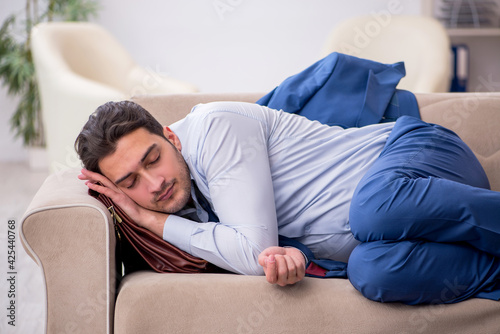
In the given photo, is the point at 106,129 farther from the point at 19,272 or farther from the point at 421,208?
the point at 19,272

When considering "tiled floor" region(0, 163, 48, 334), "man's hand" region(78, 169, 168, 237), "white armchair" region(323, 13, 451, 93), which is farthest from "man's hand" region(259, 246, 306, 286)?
"white armchair" region(323, 13, 451, 93)

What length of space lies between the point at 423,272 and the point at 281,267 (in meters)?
0.31

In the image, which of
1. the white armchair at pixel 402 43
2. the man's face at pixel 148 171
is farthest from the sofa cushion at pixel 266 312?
the white armchair at pixel 402 43

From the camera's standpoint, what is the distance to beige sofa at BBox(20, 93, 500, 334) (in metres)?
1.31

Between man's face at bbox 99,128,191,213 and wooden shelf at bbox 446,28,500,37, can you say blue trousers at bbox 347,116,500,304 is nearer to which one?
man's face at bbox 99,128,191,213

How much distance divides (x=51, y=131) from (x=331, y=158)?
2087mm

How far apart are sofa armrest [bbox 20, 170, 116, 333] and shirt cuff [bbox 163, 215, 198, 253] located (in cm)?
16

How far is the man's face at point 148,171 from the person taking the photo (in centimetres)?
148

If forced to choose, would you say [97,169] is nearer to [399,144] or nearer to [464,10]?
[399,144]

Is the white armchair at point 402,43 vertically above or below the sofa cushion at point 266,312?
above

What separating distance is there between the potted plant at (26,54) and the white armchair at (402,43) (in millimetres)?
1977

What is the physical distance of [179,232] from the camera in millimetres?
Answer: 1466

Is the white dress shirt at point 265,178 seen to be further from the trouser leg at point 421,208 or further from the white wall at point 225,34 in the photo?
the white wall at point 225,34

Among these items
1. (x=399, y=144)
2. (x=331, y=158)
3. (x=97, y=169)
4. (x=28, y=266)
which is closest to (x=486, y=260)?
(x=399, y=144)
